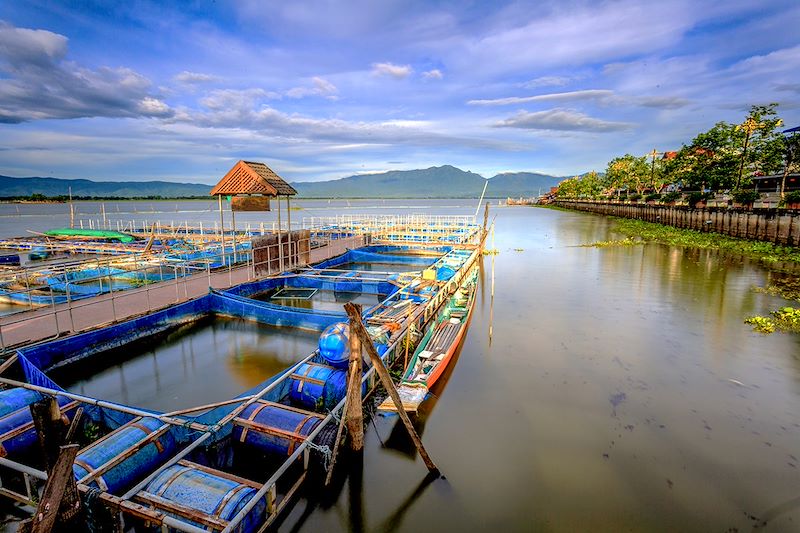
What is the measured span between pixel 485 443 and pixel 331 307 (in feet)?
34.4

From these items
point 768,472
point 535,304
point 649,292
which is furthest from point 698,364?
point 649,292

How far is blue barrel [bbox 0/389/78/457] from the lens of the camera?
6.63 meters

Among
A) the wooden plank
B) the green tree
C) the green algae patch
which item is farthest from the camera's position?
the green tree

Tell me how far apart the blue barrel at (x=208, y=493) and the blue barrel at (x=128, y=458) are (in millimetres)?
890

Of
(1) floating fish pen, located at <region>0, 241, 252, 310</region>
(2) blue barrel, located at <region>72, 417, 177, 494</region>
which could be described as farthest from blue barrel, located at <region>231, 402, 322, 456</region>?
(1) floating fish pen, located at <region>0, 241, 252, 310</region>

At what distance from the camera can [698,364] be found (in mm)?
12117

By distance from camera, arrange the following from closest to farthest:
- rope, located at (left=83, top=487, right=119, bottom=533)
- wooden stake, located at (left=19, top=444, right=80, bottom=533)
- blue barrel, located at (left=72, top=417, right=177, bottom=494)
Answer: wooden stake, located at (left=19, top=444, right=80, bottom=533)
rope, located at (left=83, top=487, right=119, bottom=533)
blue barrel, located at (left=72, top=417, right=177, bottom=494)

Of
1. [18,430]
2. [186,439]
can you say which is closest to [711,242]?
[186,439]

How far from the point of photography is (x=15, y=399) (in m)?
7.50

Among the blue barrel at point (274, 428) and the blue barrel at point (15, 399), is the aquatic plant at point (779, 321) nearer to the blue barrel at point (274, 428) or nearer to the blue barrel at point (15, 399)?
the blue barrel at point (274, 428)

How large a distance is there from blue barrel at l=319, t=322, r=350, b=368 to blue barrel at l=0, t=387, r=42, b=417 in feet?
17.8

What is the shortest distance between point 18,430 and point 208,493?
166 inches

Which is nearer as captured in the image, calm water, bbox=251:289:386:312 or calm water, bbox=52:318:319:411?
calm water, bbox=52:318:319:411

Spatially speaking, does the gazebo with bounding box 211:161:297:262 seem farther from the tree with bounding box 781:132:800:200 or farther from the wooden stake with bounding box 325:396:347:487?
the tree with bounding box 781:132:800:200
